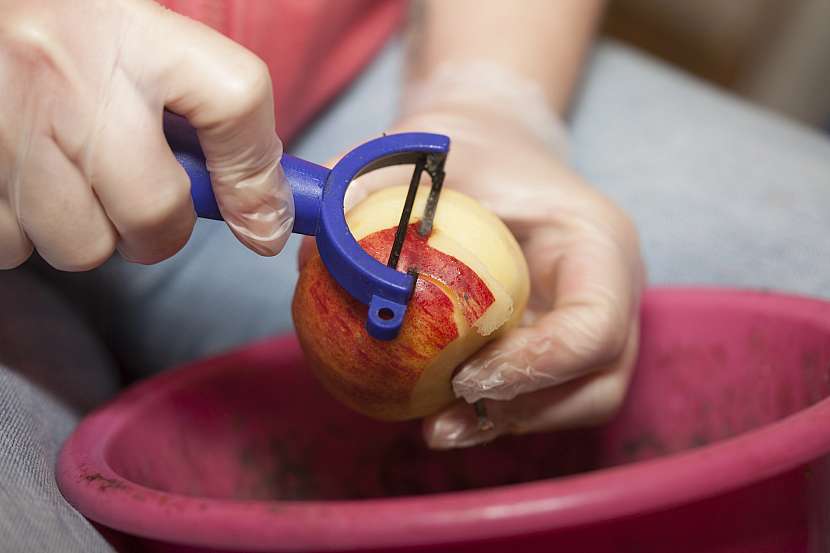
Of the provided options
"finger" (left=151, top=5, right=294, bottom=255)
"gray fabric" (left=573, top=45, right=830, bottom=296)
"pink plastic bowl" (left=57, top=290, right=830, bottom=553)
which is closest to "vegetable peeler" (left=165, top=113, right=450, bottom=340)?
"finger" (left=151, top=5, right=294, bottom=255)

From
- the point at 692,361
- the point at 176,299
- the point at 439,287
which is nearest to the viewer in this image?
the point at 439,287

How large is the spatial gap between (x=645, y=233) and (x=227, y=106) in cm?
51

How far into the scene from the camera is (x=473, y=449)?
28.7 inches

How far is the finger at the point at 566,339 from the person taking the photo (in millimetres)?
571

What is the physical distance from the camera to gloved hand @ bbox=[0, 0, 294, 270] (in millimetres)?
458

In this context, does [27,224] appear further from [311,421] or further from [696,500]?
[696,500]

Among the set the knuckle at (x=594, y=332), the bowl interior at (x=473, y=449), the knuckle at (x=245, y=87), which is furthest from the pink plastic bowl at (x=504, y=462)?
the knuckle at (x=245, y=87)

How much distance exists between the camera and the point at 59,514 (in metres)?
0.48

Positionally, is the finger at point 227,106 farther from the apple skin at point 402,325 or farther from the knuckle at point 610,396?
the knuckle at point 610,396

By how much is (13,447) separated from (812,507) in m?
0.50

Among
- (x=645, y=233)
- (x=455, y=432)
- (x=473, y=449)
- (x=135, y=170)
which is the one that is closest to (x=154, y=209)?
(x=135, y=170)

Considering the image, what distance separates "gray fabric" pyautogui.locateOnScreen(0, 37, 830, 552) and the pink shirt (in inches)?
2.1

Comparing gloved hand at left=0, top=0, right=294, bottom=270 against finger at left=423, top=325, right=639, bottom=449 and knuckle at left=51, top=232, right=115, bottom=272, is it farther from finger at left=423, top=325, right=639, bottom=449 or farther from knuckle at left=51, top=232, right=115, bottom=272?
finger at left=423, top=325, right=639, bottom=449

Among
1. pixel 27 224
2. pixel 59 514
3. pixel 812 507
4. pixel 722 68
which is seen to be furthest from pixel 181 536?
pixel 722 68
